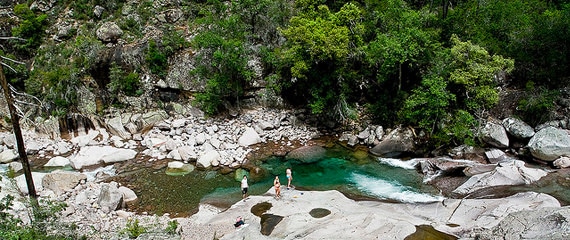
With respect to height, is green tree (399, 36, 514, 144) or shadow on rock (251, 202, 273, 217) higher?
green tree (399, 36, 514, 144)

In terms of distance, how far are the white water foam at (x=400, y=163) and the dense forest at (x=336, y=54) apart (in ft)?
9.11

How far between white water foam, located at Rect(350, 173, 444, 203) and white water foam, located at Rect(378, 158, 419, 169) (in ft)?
9.02

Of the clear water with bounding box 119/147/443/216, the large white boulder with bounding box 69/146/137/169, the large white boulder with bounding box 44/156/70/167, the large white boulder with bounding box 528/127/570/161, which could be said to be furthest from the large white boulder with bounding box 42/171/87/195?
the large white boulder with bounding box 528/127/570/161

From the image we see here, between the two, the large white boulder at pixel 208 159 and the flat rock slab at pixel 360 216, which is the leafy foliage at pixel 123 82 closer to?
the large white boulder at pixel 208 159

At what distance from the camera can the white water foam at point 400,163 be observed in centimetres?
2599

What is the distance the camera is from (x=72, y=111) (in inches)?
1318

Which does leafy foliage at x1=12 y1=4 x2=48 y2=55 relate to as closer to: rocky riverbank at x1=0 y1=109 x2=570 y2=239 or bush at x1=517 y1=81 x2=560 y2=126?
rocky riverbank at x1=0 y1=109 x2=570 y2=239

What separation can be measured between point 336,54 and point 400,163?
9.07 metres

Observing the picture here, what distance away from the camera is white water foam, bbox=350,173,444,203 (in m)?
21.2

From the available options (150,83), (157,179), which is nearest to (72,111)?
(150,83)

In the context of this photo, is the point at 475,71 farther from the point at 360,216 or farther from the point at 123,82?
the point at 123,82

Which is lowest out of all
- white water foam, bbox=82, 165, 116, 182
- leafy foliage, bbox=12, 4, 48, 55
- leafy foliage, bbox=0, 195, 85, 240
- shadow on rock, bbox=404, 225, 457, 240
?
shadow on rock, bbox=404, 225, 457, 240

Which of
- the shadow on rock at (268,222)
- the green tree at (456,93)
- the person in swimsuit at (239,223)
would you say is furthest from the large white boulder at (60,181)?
the green tree at (456,93)

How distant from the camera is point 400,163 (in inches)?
1045
